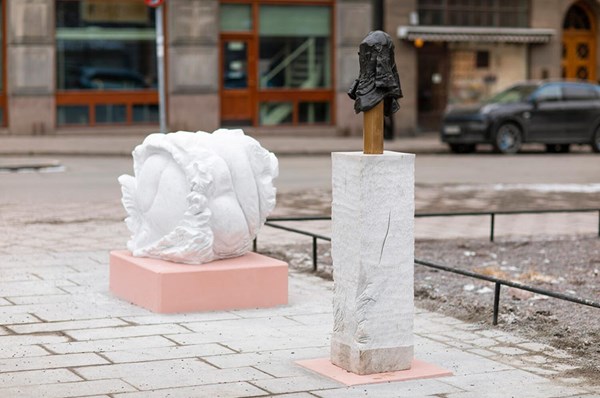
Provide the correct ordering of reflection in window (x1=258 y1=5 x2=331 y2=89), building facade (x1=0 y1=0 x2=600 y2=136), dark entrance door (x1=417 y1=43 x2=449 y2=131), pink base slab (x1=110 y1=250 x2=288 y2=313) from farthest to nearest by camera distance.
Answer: dark entrance door (x1=417 y1=43 x2=449 y2=131), reflection in window (x1=258 y1=5 x2=331 y2=89), building facade (x1=0 y1=0 x2=600 y2=136), pink base slab (x1=110 y1=250 x2=288 y2=313)

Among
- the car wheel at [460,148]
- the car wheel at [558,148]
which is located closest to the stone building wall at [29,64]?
the car wheel at [460,148]

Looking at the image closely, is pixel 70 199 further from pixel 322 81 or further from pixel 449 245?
pixel 322 81

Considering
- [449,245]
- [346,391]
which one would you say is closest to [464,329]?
[346,391]

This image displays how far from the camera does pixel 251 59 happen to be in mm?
29656

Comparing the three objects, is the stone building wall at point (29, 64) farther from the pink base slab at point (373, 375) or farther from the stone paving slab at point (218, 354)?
the pink base slab at point (373, 375)

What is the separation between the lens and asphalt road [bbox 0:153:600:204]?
1762cm

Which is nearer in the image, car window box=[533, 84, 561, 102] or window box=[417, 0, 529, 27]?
car window box=[533, 84, 561, 102]

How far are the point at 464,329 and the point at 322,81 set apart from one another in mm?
22456

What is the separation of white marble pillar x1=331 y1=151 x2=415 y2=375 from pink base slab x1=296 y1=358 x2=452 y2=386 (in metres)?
0.05

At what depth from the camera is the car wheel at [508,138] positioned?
26938 millimetres

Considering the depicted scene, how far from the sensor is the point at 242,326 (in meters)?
8.24

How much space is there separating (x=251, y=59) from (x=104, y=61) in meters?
3.48

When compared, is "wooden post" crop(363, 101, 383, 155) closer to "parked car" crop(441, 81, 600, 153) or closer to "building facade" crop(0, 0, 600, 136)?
"parked car" crop(441, 81, 600, 153)

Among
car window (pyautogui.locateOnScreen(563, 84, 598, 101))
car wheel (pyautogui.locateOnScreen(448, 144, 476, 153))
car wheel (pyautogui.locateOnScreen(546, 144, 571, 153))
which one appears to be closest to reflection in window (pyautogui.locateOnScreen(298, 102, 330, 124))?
car wheel (pyautogui.locateOnScreen(448, 144, 476, 153))
